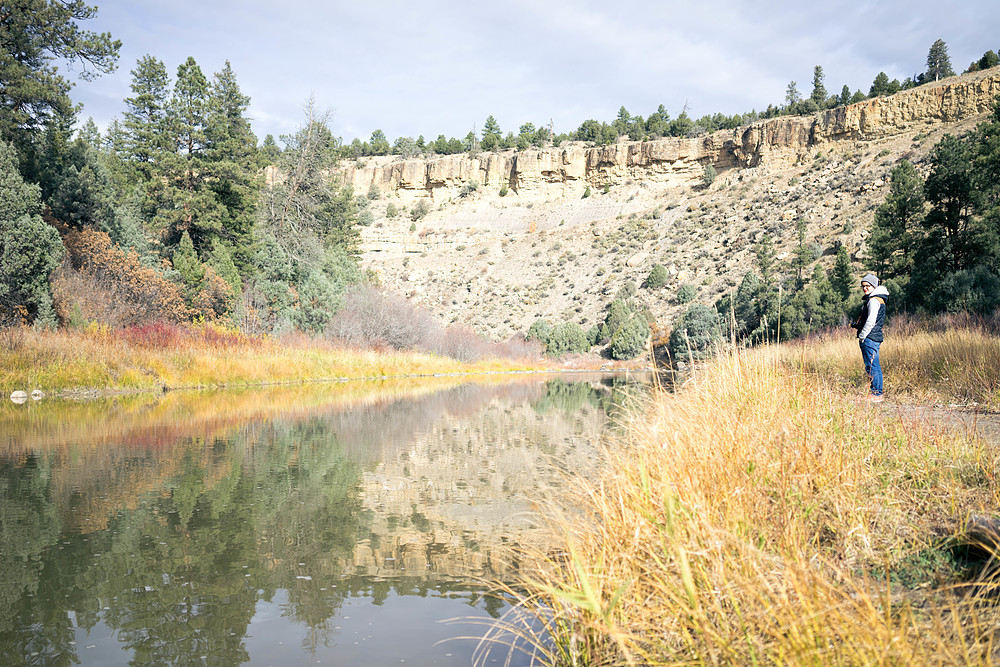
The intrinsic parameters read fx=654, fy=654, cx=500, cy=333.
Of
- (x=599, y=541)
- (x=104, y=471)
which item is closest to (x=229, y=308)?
(x=104, y=471)

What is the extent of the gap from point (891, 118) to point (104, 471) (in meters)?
59.3

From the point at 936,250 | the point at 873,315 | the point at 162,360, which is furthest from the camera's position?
the point at 936,250

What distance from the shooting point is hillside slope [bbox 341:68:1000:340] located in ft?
150

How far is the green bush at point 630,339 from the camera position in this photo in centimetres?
3869

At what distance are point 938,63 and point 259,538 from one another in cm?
7896

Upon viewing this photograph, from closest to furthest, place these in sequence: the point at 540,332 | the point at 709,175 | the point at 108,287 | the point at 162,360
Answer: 1. the point at 162,360
2. the point at 108,287
3. the point at 540,332
4. the point at 709,175

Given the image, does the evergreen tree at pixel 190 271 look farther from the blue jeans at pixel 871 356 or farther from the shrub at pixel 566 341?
the shrub at pixel 566 341

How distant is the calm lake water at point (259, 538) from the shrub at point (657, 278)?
3750 cm

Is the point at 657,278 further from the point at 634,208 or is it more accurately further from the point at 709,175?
the point at 709,175

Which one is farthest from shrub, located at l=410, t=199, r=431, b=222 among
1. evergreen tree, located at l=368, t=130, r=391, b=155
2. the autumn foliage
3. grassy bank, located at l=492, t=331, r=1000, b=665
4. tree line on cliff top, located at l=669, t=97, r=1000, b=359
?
grassy bank, located at l=492, t=331, r=1000, b=665

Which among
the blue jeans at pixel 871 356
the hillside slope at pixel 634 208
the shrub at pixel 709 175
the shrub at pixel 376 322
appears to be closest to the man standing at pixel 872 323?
the blue jeans at pixel 871 356

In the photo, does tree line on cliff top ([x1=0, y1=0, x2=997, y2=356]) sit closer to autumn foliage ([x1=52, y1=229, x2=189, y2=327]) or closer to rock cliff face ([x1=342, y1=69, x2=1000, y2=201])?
autumn foliage ([x1=52, y1=229, x2=189, y2=327])

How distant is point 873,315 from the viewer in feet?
27.8

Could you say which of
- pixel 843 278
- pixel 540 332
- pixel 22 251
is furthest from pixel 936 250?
pixel 540 332
